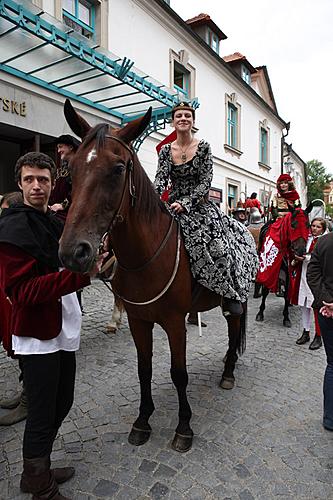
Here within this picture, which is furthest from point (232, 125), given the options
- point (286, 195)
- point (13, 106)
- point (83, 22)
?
point (286, 195)

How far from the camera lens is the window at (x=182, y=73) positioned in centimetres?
1144

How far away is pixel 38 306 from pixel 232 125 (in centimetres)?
1640

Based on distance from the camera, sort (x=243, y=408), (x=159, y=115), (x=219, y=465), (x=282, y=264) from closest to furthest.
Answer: (x=219, y=465) < (x=243, y=408) < (x=282, y=264) < (x=159, y=115)

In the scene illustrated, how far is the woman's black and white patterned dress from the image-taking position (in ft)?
8.93

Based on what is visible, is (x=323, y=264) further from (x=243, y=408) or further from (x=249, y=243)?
(x=243, y=408)

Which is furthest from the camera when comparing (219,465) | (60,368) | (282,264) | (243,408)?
(282,264)

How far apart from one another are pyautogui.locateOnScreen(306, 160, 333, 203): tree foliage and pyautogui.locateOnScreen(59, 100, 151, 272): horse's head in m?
44.3

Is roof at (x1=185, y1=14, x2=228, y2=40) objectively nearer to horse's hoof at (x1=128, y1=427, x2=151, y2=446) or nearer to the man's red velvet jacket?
the man's red velvet jacket

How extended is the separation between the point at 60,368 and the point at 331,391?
224 cm

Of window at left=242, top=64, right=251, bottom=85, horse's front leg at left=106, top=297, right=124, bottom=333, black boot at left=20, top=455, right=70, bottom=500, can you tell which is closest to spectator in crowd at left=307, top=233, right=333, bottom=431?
black boot at left=20, top=455, right=70, bottom=500

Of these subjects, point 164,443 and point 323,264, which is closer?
point 164,443

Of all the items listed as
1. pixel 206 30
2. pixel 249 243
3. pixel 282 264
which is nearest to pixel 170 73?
pixel 206 30

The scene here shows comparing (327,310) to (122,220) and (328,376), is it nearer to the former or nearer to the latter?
(328,376)

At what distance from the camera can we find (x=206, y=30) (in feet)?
48.3
